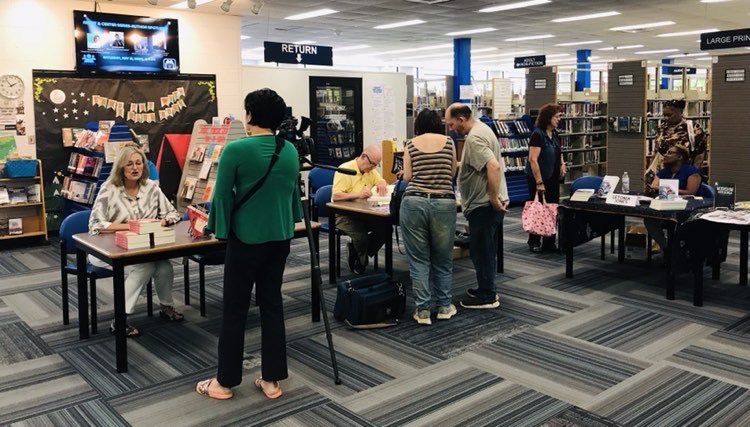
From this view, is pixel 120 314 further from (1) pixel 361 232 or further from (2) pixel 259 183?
(1) pixel 361 232

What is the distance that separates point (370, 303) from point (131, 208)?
5.58 ft

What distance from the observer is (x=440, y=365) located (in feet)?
12.9

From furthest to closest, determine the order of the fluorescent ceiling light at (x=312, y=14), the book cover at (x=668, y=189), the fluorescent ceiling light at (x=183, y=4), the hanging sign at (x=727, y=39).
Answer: the fluorescent ceiling light at (x=312, y=14), the hanging sign at (x=727, y=39), the fluorescent ceiling light at (x=183, y=4), the book cover at (x=668, y=189)

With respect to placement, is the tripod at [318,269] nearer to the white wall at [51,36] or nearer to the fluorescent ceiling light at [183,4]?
the white wall at [51,36]

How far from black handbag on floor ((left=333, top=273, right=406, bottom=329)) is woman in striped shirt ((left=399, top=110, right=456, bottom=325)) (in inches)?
6.8

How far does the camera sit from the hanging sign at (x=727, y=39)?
1016 centimetres

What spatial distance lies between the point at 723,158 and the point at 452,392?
7.43 m

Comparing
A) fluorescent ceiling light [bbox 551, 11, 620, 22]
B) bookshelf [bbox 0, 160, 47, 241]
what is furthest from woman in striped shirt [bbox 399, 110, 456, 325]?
fluorescent ceiling light [bbox 551, 11, 620, 22]

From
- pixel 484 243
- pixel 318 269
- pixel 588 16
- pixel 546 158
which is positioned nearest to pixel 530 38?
pixel 588 16

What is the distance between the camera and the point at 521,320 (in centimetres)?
477

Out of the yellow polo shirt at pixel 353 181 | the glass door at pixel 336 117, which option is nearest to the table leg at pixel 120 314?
the yellow polo shirt at pixel 353 181

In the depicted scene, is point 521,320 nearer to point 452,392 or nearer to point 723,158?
point 452,392

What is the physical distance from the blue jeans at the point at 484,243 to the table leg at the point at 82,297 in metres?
2.58

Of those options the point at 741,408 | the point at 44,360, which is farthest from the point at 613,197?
the point at 44,360
